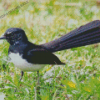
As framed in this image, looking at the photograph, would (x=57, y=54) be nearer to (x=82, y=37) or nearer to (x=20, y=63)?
(x=82, y=37)

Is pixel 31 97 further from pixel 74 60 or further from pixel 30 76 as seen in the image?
pixel 74 60

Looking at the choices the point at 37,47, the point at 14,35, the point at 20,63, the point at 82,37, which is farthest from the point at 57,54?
the point at 20,63

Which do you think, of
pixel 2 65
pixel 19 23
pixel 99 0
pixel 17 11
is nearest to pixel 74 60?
pixel 2 65

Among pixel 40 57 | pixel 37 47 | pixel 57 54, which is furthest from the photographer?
pixel 57 54

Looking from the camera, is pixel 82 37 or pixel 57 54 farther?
pixel 57 54

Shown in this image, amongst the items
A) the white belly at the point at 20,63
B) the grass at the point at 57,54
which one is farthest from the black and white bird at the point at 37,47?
the grass at the point at 57,54

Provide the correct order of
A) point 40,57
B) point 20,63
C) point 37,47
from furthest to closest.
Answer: point 37,47 → point 40,57 → point 20,63

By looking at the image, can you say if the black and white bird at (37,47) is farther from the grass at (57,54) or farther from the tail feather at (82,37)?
the grass at (57,54)
